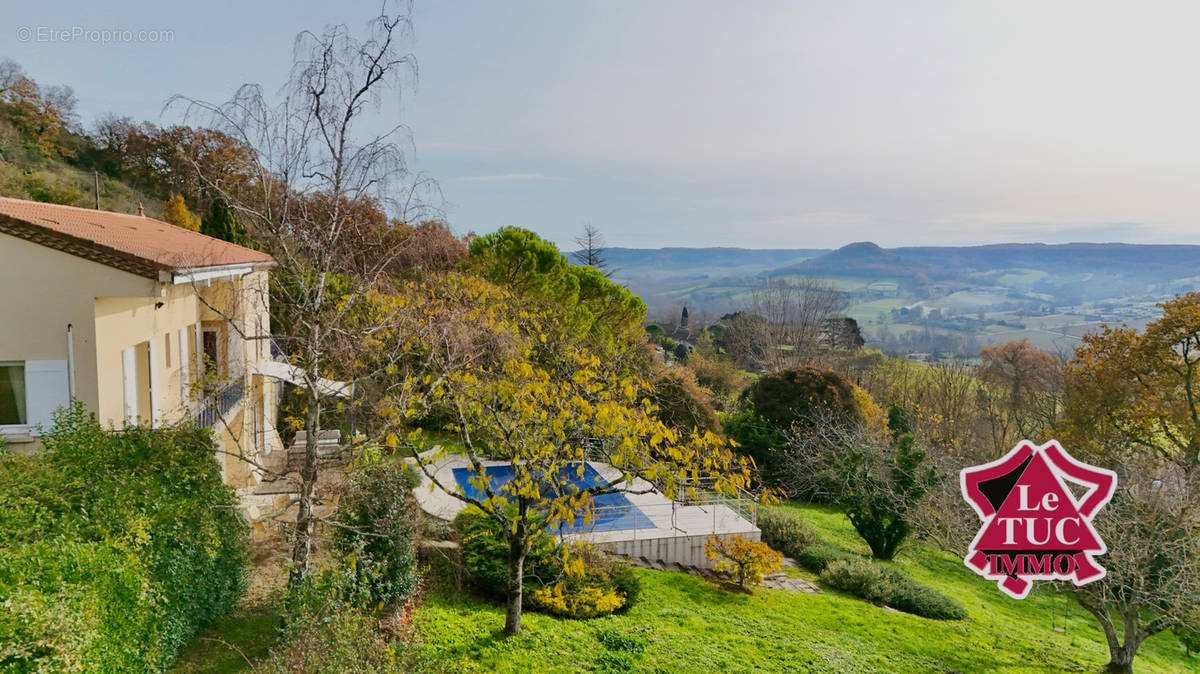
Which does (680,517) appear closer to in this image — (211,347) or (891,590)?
(891,590)

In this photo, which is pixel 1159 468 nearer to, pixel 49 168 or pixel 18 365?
pixel 18 365

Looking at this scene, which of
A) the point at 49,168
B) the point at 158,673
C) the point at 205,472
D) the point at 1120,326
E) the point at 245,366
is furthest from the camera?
the point at 49,168

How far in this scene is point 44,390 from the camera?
346 inches

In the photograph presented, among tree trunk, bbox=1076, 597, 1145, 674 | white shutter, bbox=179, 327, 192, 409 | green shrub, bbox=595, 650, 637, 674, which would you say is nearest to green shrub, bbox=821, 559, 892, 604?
tree trunk, bbox=1076, 597, 1145, 674

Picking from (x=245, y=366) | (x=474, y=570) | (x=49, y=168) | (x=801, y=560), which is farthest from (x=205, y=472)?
(x=49, y=168)

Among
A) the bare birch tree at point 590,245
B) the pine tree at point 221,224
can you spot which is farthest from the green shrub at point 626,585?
the bare birch tree at point 590,245

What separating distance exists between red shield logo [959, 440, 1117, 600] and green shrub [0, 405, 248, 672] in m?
9.11

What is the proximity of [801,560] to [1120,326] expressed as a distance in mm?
16841

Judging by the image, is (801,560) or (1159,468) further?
(1159,468)

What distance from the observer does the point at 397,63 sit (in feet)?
28.7

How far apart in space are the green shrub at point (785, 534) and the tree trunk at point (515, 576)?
9.84 m

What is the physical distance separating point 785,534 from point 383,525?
12.0 meters

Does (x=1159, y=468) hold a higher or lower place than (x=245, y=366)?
lower

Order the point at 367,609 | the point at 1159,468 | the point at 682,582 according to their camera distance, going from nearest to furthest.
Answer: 1. the point at 367,609
2. the point at 682,582
3. the point at 1159,468
